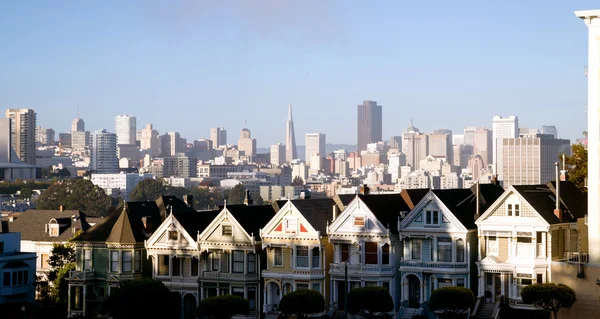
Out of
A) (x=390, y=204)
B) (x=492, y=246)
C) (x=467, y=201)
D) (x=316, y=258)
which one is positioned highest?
(x=467, y=201)

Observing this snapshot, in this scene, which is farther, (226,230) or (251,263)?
Answer: (226,230)

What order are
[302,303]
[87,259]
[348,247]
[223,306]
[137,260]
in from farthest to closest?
[87,259]
[137,260]
[348,247]
[223,306]
[302,303]

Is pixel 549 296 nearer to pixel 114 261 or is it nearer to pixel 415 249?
pixel 415 249

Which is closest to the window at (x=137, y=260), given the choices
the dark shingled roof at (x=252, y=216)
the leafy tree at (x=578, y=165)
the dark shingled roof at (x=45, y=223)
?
the dark shingled roof at (x=252, y=216)

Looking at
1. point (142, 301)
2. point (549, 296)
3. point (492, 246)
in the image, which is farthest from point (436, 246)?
point (142, 301)

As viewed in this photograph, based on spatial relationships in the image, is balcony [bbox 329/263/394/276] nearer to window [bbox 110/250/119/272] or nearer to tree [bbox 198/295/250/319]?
tree [bbox 198/295/250/319]

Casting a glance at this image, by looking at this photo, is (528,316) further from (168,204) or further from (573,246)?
(168,204)

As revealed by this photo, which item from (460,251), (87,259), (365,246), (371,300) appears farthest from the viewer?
(87,259)
